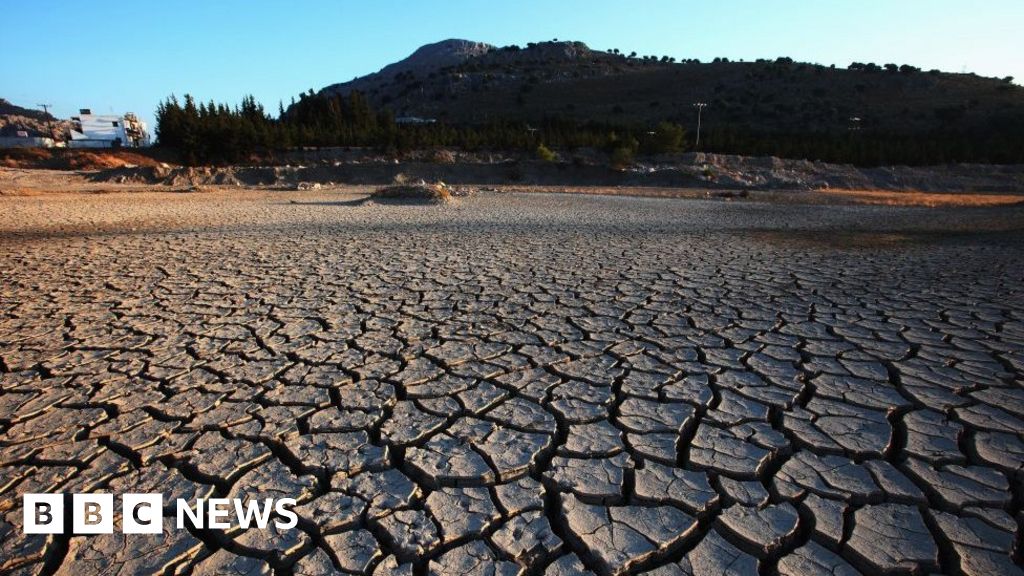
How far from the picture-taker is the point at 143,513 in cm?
185

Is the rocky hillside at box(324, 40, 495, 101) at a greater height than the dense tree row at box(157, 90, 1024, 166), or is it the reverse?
the rocky hillside at box(324, 40, 495, 101)

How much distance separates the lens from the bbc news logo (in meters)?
1.78

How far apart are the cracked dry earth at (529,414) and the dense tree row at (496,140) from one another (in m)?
21.2

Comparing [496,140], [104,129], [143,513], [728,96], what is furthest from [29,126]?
[143,513]

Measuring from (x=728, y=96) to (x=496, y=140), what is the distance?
2823 cm

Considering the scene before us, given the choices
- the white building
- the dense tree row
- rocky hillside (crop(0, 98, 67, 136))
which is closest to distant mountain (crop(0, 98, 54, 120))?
rocky hillside (crop(0, 98, 67, 136))

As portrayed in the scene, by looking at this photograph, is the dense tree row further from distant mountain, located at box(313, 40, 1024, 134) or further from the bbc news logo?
the bbc news logo

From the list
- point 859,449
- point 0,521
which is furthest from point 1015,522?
point 0,521

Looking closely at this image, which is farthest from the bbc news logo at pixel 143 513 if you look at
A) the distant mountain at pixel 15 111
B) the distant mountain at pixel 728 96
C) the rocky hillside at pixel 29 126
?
the distant mountain at pixel 15 111

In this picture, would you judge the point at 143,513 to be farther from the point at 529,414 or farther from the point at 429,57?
the point at 429,57

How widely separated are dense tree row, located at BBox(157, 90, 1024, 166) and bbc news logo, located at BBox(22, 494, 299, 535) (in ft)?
78.2

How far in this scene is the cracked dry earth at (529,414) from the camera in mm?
1690

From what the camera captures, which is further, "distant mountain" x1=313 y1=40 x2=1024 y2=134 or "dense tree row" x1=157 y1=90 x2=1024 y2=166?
"distant mountain" x1=313 y1=40 x2=1024 y2=134

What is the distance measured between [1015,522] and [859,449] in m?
0.49
